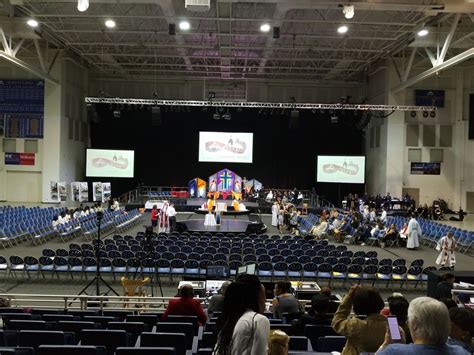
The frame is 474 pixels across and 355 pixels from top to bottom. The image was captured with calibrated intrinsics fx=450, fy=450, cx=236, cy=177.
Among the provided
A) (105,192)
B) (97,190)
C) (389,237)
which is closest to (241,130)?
(105,192)

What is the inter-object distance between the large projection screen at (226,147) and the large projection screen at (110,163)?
18.4 ft

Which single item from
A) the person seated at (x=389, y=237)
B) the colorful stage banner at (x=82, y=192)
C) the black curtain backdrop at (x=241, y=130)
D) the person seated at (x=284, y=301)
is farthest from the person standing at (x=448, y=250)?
the colorful stage banner at (x=82, y=192)

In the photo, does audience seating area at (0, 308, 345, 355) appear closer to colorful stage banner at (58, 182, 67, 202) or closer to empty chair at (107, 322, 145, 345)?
empty chair at (107, 322, 145, 345)

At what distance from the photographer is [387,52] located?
97.1ft

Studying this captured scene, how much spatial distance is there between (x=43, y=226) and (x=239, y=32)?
14460mm

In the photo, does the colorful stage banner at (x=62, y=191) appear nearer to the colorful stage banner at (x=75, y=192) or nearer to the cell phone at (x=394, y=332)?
the colorful stage banner at (x=75, y=192)

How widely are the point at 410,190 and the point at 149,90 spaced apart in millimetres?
22373

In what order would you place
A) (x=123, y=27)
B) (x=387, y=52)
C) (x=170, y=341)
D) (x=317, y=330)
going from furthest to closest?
(x=387, y=52), (x=123, y=27), (x=317, y=330), (x=170, y=341)

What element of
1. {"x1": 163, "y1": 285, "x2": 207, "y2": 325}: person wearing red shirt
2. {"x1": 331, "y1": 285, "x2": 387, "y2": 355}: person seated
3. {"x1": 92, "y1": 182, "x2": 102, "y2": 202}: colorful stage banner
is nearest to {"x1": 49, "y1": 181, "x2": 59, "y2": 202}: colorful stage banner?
{"x1": 92, "y1": 182, "x2": 102, "y2": 202}: colorful stage banner

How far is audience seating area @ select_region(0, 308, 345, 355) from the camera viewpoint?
164 inches

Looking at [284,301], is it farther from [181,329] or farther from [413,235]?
[413,235]

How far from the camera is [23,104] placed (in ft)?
104

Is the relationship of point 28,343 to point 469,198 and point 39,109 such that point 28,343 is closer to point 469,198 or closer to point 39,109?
point 39,109

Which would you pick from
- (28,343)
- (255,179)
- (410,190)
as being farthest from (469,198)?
(28,343)
